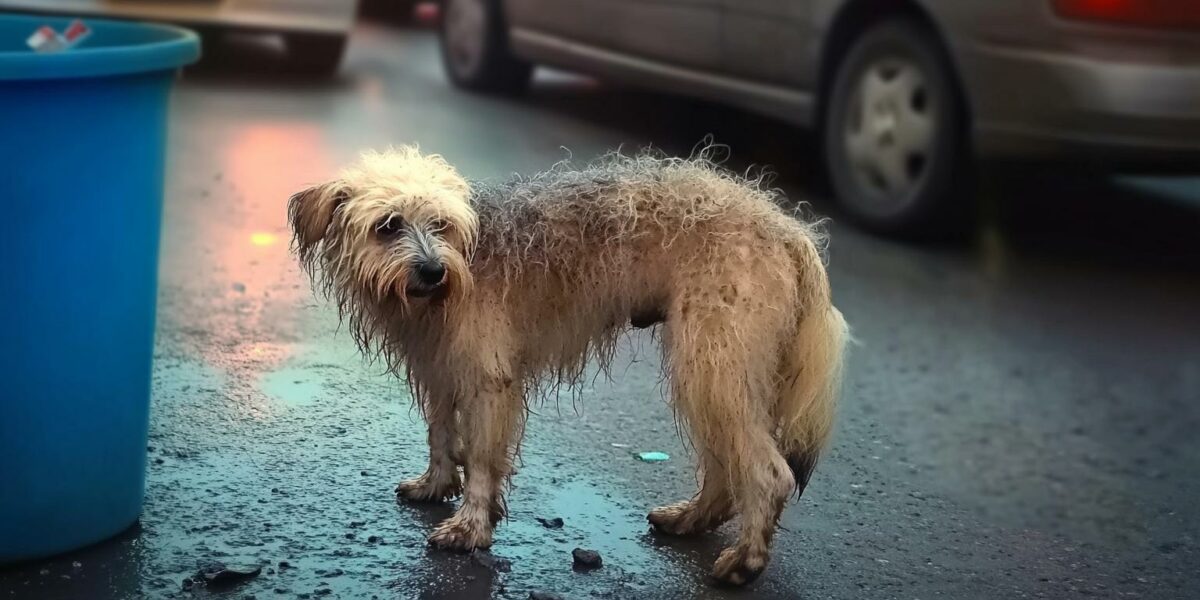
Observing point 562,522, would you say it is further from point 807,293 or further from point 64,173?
point 64,173

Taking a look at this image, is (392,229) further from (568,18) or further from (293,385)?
(568,18)

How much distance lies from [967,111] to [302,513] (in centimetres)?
416

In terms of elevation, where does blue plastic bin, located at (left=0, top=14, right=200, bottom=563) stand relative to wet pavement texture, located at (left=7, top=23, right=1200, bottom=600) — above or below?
above

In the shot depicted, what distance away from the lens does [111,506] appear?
3.71 m

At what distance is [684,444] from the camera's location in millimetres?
4113

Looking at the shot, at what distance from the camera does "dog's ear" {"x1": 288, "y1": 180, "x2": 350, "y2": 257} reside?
142 inches

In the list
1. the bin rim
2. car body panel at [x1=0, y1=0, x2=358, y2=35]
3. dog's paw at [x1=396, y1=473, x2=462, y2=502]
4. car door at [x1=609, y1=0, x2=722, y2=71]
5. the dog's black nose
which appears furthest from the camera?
car body panel at [x1=0, y1=0, x2=358, y2=35]

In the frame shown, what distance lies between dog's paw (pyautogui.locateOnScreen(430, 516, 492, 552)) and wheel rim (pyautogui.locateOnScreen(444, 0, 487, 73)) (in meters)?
7.20

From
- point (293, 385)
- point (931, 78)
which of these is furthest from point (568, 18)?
point (293, 385)

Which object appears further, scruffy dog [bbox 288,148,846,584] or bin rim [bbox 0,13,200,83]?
scruffy dog [bbox 288,148,846,584]

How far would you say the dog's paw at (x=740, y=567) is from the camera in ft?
12.2

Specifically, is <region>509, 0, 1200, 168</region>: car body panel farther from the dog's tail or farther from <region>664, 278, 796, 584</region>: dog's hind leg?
<region>664, 278, 796, 584</region>: dog's hind leg

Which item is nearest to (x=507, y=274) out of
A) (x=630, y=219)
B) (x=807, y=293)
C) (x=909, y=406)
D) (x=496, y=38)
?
(x=630, y=219)

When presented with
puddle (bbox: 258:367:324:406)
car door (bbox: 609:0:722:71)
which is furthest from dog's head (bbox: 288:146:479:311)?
car door (bbox: 609:0:722:71)
